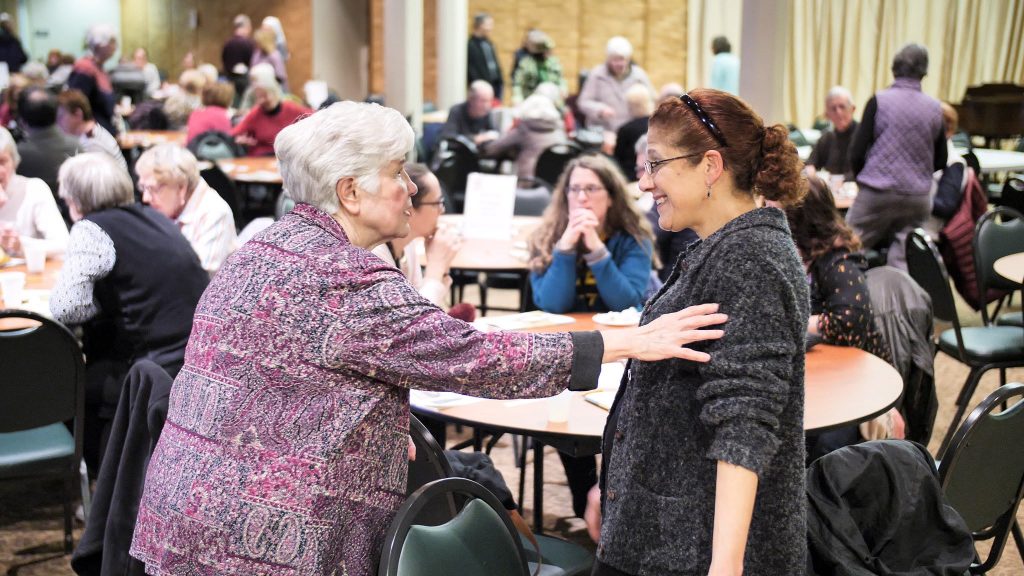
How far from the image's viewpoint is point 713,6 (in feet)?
50.2

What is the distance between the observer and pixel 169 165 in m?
4.22

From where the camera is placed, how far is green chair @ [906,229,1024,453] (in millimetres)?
4426

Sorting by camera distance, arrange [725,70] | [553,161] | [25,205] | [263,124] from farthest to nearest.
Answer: [725,70] < [263,124] < [553,161] < [25,205]

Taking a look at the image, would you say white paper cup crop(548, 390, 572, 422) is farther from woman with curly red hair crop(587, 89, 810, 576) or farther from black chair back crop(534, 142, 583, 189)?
black chair back crop(534, 142, 583, 189)

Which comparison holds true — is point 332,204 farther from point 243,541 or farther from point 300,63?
point 300,63

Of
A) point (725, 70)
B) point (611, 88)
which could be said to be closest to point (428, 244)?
point (611, 88)

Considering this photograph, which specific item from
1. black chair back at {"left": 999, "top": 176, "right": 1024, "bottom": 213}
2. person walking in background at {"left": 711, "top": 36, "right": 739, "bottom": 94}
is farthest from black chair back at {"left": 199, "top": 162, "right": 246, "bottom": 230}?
person walking in background at {"left": 711, "top": 36, "right": 739, "bottom": 94}

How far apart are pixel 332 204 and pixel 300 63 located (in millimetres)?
16960

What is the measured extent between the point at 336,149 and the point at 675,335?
2.03 feet

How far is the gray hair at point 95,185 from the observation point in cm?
343

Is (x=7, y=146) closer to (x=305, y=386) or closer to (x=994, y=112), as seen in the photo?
(x=305, y=386)

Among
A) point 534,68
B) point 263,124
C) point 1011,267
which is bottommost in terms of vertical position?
point 1011,267

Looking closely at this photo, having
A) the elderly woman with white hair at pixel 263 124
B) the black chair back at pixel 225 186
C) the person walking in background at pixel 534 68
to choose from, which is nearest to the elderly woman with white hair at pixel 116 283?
the black chair back at pixel 225 186

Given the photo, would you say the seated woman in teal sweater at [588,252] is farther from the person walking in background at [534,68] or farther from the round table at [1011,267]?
the person walking in background at [534,68]
